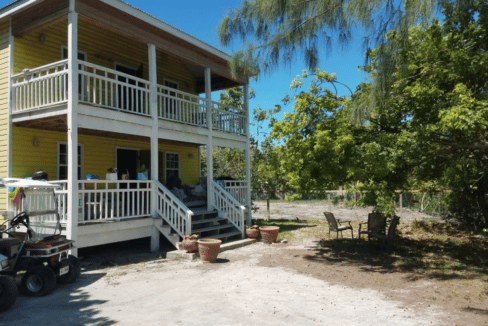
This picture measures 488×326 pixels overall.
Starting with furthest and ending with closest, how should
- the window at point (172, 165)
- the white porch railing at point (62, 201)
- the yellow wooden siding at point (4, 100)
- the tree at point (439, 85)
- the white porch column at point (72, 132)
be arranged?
the window at point (172, 165), the yellow wooden siding at point (4, 100), the white porch railing at point (62, 201), the white porch column at point (72, 132), the tree at point (439, 85)

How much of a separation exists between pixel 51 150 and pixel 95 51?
140 inches

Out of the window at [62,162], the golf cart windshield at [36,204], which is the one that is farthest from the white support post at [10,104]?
the golf cart windshield at [36,204]

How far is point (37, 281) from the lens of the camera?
6320mm

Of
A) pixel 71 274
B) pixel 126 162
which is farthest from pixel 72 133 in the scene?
pixel 126 162

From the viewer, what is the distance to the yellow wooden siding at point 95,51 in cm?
1057

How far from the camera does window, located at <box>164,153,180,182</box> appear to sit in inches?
611

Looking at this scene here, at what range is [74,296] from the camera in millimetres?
6254

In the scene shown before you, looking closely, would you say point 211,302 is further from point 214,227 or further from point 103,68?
point 103,68

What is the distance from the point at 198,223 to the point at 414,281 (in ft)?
19.5

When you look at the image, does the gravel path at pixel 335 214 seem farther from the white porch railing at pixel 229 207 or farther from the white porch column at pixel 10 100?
the white porch column at pixel 10 100

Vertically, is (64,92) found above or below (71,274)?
above

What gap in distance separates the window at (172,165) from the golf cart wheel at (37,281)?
916 cm

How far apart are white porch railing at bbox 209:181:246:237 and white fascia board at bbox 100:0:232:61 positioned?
4.30 m

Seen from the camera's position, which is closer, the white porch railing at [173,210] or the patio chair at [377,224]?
the white porch railing at [173,210]
